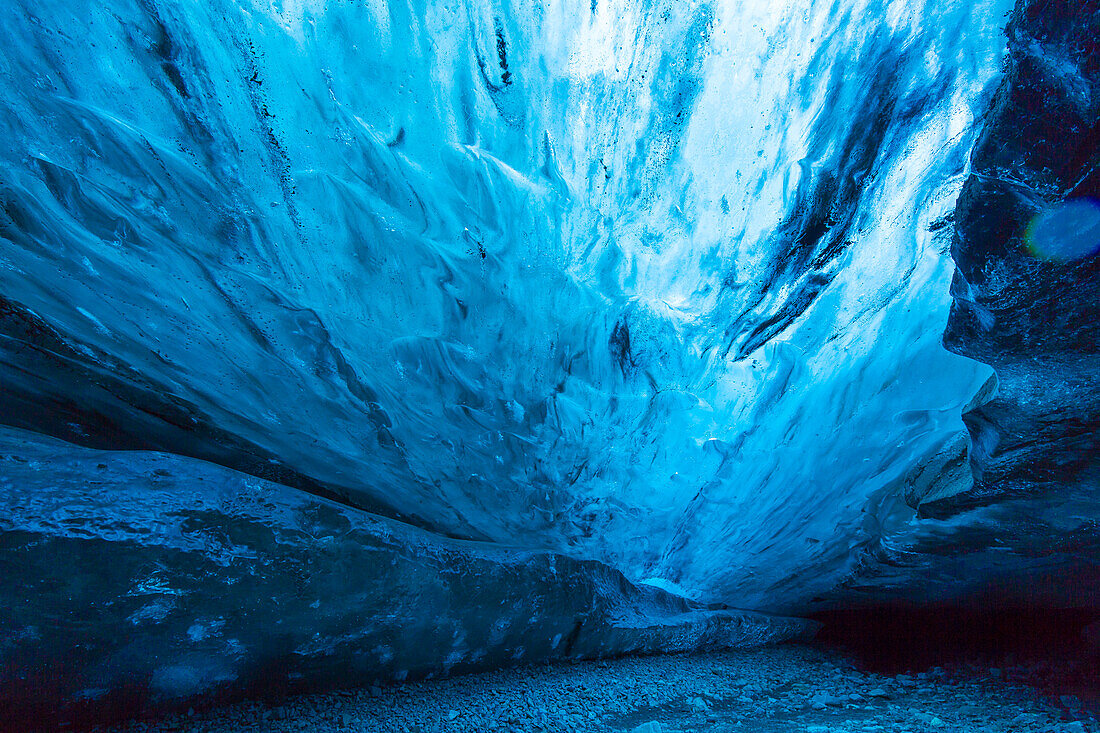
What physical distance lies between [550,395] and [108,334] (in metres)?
2.01

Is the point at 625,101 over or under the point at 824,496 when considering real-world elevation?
over

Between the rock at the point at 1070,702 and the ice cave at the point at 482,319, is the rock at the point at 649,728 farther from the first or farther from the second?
the rock at the point at 1070,702

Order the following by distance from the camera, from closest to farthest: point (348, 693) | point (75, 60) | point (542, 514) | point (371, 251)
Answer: point (75, 60)
point (371, 251)
point (348, 693)
point (542, 514)

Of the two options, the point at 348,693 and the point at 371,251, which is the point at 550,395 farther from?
the point at 348,693

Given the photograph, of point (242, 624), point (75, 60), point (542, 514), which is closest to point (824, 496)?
point (542, 514)

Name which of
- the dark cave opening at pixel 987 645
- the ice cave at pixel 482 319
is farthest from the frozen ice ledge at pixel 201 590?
the dark cave opening at pixel 987 645

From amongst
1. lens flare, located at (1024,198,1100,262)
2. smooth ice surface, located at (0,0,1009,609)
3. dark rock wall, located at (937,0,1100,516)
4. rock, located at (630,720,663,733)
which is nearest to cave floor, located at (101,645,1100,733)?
rock, located at (630,720,663,733)

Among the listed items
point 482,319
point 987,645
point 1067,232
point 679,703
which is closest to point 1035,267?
point 1067,232

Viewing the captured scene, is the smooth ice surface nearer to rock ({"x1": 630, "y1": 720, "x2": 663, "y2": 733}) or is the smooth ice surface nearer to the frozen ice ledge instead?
the frozen ice ledge

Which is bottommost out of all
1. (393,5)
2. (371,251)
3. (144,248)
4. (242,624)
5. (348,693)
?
(348,693)

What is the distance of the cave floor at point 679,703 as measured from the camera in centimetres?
210

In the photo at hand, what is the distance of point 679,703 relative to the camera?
294 centimetres

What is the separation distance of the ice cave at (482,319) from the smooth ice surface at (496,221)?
0.01 m

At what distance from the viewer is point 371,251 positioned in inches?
73.0
